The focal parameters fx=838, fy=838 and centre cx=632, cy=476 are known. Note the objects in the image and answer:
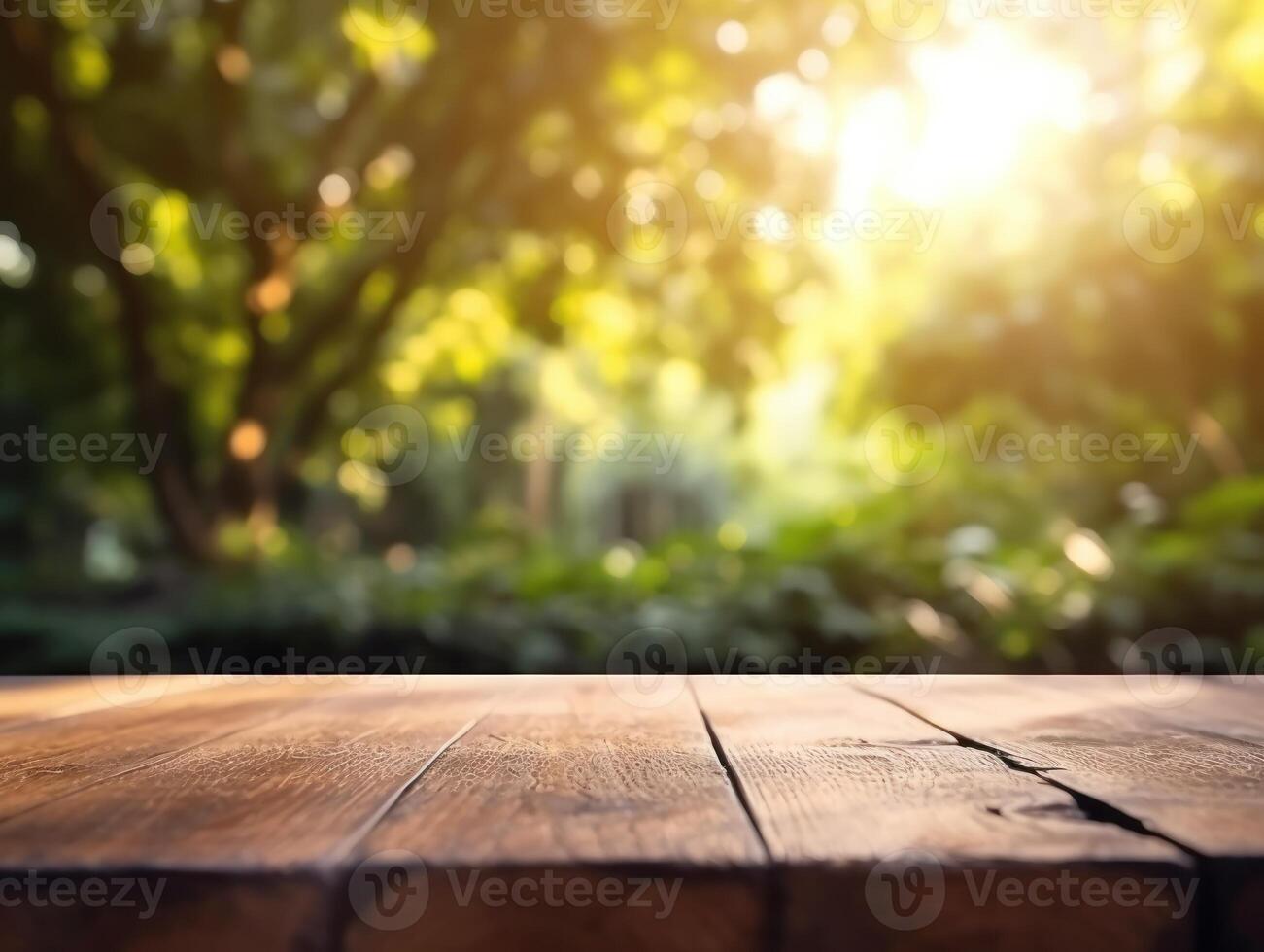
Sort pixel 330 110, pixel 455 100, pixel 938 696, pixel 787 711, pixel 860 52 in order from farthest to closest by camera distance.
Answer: pixel 330 110, pixel 455 100, pixel 860 52, pixel 938 696, pixel 787 711

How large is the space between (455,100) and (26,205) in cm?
244

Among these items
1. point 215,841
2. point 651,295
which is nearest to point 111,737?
point 215,841

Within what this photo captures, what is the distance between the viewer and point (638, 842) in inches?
23.6

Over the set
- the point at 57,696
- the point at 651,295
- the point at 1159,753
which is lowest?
the point at 57,696

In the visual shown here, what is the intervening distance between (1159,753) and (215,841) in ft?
2.95

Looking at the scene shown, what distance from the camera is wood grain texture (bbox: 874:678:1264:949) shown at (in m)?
0.58

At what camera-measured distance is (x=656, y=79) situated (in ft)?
15.1

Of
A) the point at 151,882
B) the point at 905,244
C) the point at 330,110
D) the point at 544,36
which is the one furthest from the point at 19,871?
the point at 905,244

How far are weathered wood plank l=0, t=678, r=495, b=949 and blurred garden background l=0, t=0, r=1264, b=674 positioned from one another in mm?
2852

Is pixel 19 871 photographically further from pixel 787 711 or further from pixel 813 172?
pixel 813 172

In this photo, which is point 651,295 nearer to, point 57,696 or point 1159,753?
point 57,696

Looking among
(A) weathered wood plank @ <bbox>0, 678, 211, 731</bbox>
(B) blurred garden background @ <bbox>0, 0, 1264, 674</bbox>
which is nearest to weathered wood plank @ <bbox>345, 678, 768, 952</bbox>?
(A) weathered wood plank @ <bbox>0, 678, 211, 731</bbox>

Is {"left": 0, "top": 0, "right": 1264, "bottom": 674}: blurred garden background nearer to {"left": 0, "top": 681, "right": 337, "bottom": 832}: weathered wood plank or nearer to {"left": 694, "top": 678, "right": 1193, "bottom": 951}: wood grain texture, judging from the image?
{"left": 0, "top": 681, "right": 337, "bottom": 832}: weathered wood plank

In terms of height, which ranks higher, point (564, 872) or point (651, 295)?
point (651, 295)
